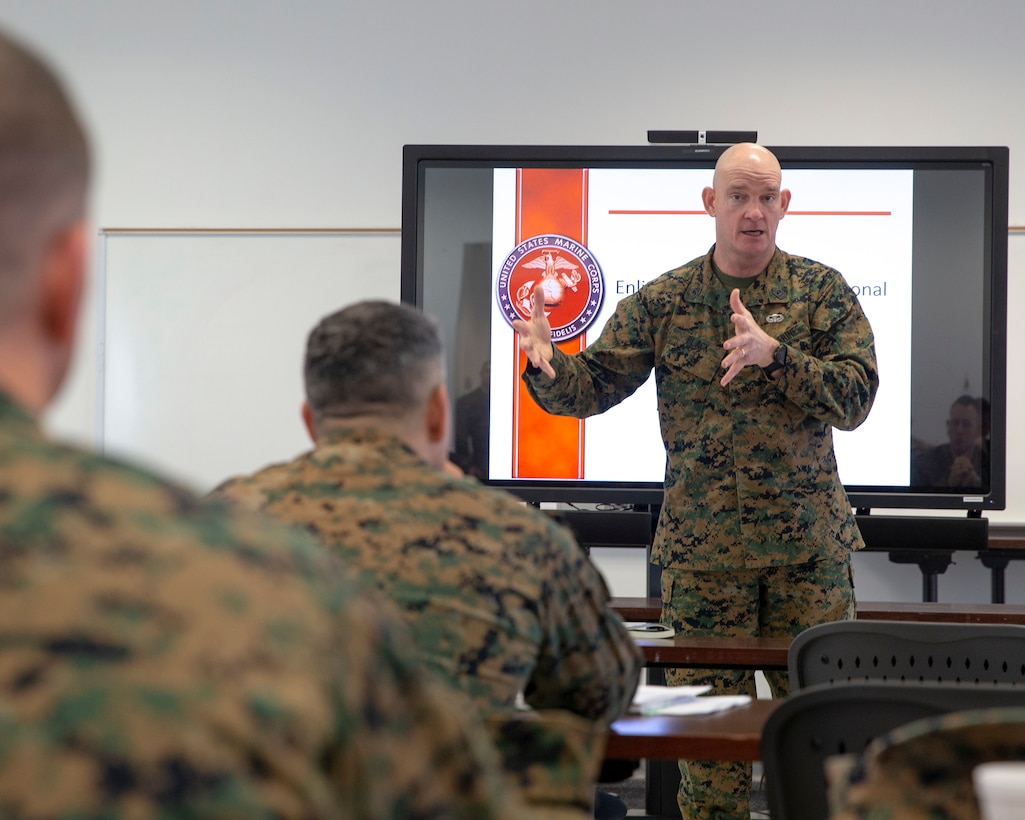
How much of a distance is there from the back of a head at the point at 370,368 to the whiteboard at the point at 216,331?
3850mm

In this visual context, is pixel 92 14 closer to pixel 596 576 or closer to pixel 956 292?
pixel 956 292

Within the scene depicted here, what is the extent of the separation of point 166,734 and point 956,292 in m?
4.32

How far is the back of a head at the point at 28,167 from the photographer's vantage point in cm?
61

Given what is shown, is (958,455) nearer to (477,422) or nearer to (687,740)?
(477,422)

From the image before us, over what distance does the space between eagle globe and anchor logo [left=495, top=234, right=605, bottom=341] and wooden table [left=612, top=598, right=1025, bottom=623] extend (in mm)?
1138

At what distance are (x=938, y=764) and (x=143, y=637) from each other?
1.65 ft

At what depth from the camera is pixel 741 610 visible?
3.12 metres

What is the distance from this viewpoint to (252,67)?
5457mm

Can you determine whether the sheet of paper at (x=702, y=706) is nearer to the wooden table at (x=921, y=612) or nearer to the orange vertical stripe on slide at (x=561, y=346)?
the wooden table at (x=921, y=612)

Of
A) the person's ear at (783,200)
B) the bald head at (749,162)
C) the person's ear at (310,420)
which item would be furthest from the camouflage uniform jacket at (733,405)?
the person's ear at (310,420)

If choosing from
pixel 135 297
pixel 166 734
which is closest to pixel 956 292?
pixel 135 297

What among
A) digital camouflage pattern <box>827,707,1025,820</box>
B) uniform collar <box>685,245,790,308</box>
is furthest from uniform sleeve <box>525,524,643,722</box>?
uniform collar <box>685,245,790,308</box>

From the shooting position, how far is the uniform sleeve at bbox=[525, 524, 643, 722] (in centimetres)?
145

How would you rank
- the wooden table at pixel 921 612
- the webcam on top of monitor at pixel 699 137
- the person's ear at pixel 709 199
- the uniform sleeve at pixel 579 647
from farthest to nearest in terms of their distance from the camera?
the webcam on top of monitor at pixel 699 137
the wooden table at pixel 921 612
the person's ear at pixel 709 199
the uniform sleeve at pixel 579 647
